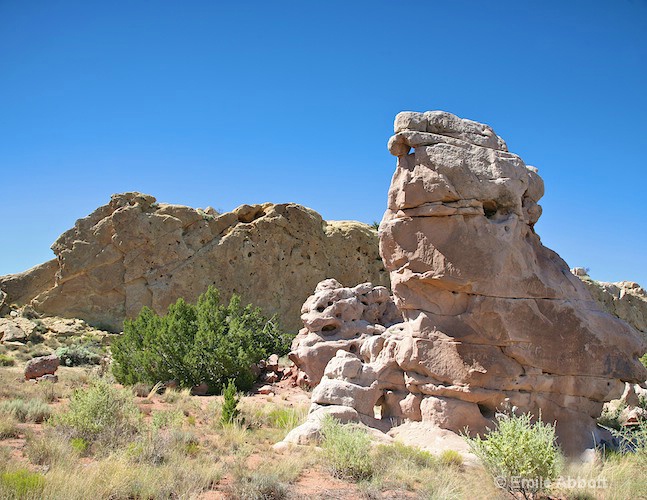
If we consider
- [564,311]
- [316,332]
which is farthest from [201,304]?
[564,311]

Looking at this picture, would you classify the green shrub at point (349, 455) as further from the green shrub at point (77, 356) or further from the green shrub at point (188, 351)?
the green shrub at point (77, 356)

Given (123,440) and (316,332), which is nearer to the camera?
(123,440)

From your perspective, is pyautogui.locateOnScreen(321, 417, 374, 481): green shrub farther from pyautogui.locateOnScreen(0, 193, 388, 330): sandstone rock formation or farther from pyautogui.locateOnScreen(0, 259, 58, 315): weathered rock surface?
pyautogui.locateOnScreen(0, 259, 58, 315): weathered rock surface

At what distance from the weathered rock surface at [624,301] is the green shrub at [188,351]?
75.4ft

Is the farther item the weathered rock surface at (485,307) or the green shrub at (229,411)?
the green shrub at (229,411)

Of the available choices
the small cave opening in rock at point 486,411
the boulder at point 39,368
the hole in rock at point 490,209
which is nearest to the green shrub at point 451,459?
the small cave opening in rock at point 486,411

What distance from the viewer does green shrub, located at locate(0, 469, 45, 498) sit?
5082 mm

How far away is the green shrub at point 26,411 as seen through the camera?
9.41 metres

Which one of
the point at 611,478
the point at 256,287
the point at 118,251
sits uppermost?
the point at 118,251

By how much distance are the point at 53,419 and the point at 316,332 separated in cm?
743

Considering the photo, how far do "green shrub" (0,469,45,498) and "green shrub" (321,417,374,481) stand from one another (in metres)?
3.50

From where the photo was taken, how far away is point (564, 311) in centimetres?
880

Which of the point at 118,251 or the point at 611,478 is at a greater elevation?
the point at 118,251

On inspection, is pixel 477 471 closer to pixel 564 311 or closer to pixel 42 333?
pixel 564 311
